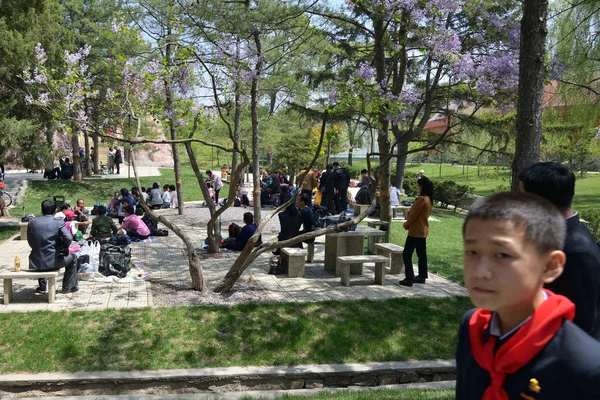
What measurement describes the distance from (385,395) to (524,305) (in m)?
4.30

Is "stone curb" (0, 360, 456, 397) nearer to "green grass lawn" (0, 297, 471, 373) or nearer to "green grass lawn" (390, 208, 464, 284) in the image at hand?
"green grass lawn" (0, 297, 471, 373)

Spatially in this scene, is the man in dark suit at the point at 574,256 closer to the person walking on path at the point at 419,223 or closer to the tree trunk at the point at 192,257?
the person walking on path at the point at 419,223

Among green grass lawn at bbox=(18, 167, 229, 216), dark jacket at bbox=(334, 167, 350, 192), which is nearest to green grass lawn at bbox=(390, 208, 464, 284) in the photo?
dark jacket at bbox=(334, 167, 350, 192)

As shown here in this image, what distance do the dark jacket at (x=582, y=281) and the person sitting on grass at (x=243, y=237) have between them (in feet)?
29.1

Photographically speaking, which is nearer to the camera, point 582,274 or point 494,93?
point 582,274

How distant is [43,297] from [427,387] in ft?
19.8

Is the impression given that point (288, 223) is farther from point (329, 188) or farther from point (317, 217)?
point (329, 188)

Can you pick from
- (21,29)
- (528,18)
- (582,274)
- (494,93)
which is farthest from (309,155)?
(582,274)

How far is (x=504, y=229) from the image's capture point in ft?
5.21

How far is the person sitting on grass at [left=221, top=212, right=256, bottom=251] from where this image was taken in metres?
11.2

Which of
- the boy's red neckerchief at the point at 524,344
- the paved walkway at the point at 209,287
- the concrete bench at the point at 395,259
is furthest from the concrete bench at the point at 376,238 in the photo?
the boy's red neckerchief at the point at 524,344

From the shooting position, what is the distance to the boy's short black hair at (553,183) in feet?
8.21

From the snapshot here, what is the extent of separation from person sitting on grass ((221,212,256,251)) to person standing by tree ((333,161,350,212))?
5955 millimetres

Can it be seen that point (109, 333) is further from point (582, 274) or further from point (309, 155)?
point (309, 155)
